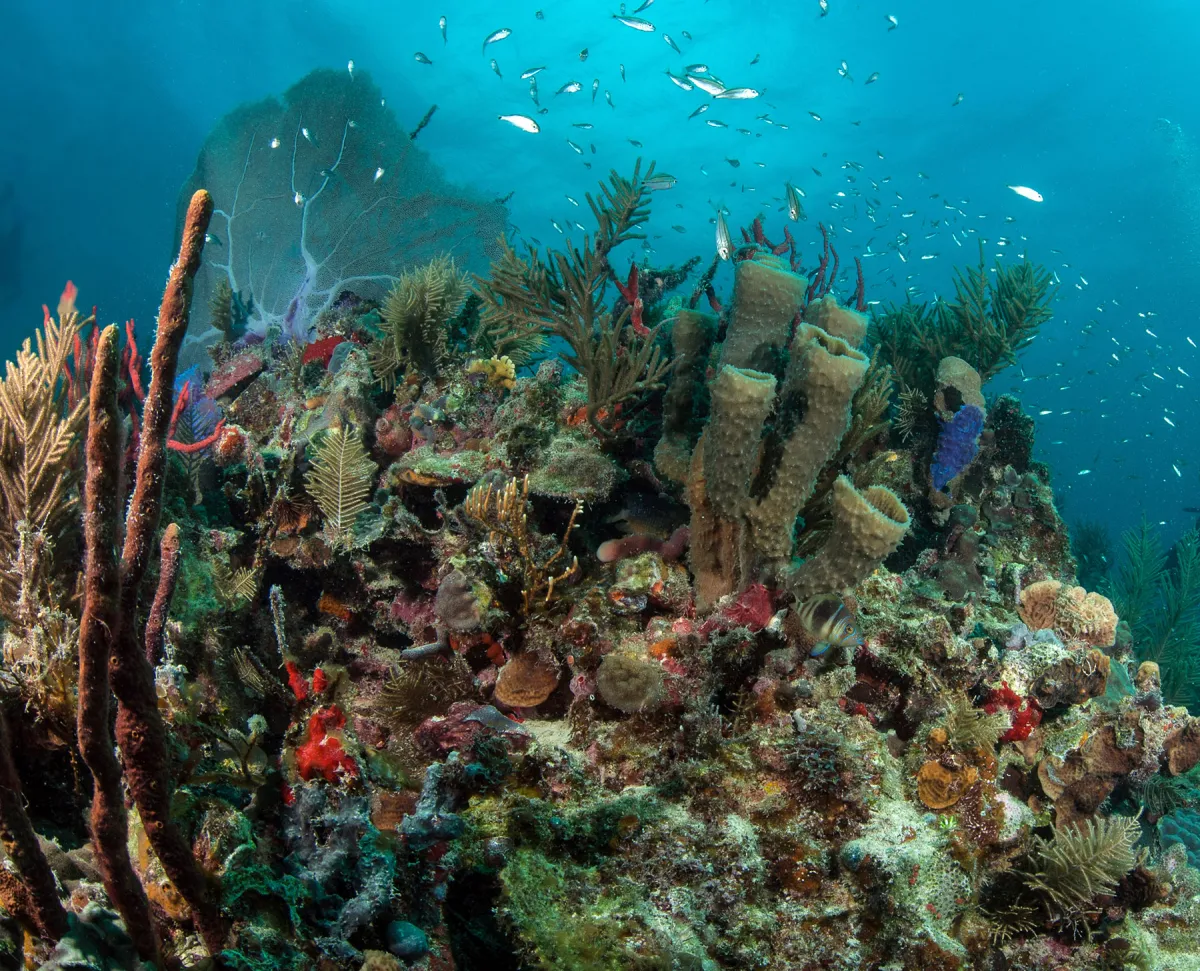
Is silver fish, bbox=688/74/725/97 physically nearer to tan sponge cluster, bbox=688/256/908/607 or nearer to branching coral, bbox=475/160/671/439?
branching coral, bbox=475/160/671/439

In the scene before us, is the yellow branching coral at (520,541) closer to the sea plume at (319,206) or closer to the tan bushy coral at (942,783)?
the tan bushy coral at (942,783)

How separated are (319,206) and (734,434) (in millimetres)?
8811

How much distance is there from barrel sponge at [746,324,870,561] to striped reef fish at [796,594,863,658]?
446 millimetres

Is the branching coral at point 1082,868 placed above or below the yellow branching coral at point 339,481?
below

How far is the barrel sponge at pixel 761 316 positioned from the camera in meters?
4.21

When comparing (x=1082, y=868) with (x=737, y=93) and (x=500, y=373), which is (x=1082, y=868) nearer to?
(x=500, y=373)

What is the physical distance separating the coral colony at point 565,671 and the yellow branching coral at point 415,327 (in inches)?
1.6

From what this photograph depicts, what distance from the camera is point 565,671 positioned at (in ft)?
11.6


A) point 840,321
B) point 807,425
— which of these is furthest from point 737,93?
point 807,425

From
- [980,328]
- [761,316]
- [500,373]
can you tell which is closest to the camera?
[761,316]

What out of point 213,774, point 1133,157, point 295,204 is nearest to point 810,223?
point 1133,157

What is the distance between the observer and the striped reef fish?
307 cm

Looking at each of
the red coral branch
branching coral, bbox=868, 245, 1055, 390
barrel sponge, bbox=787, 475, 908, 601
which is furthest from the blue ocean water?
barrel sponge, bbox=787, 475, 908, 601

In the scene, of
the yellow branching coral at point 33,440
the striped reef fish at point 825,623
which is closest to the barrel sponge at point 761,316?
the striped reef fish at point 825,623
